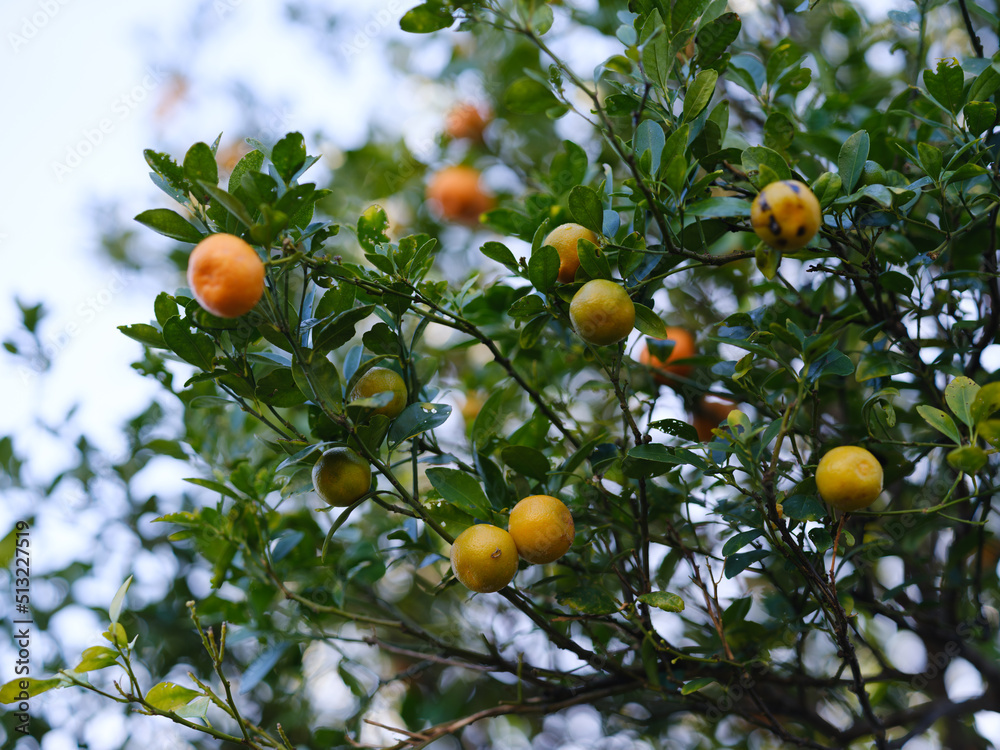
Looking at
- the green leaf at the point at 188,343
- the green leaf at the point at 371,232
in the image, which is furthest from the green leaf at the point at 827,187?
the green leaf at the point at 188,343

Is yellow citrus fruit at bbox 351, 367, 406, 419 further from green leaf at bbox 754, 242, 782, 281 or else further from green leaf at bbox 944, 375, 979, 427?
green leaf at bbox 944, 375, 979, 427

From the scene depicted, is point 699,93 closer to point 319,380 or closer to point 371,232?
point 371,232

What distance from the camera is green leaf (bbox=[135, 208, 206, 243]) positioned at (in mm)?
847

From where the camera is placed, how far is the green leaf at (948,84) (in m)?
0.97

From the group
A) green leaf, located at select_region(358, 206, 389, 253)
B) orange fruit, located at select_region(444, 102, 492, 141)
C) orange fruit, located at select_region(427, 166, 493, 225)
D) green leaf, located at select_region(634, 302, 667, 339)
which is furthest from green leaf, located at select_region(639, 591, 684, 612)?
orange fruit, located at select_region(444, 102, 492, 141)

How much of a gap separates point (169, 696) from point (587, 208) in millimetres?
895

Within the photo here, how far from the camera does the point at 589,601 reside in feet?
3.34

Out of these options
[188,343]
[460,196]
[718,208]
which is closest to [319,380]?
[188,343]

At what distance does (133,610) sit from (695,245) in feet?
5.05

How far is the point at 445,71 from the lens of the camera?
2.23 meters

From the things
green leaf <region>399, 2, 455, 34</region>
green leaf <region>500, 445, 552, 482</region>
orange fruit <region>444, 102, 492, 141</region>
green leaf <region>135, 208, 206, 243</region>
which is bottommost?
green leaf <region>500, 445, 552, 482</region>

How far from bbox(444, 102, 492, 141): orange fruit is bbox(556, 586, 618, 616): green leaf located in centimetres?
174

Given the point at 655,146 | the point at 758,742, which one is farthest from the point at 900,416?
the point at 758,742

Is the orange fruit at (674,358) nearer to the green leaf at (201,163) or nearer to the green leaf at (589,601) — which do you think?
the green leaf at (589,601)
